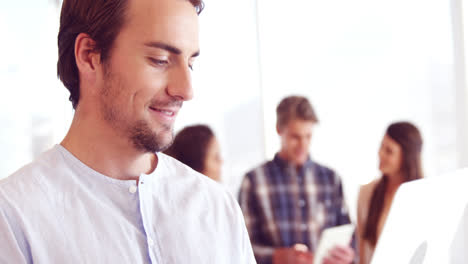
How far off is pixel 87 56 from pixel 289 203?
2.02 metres

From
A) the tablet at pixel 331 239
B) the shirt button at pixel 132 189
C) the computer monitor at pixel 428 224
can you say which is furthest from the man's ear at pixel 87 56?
the tablet at pixel 331 239

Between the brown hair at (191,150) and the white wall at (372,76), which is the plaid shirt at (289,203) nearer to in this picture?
the brown hair at (191,150)

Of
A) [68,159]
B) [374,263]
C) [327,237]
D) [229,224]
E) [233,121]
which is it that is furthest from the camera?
[233,121]

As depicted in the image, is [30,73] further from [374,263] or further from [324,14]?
[374,263]

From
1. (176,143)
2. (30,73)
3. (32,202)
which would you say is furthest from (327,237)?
(30,73)

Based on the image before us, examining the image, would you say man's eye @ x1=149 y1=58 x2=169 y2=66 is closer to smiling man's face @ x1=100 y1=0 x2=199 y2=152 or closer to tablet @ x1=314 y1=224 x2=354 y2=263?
smiling man's face @ x1=100 y1=0 x2=199 y2=152

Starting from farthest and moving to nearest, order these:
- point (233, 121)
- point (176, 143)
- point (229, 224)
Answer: point (233, 121), point (176, 143), point (229, 224)

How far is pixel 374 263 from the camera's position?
3.09ft

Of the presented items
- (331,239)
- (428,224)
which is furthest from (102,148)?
(331,239)

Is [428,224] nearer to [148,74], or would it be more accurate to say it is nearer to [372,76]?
[148,74]

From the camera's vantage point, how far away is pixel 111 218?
1079 mm

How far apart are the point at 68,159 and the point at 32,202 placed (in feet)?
0.42

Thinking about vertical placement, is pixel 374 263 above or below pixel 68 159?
below

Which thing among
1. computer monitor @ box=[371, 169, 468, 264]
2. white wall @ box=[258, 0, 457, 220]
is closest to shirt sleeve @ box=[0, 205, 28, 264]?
computer monitor @ box=[371, 169, 468, 264]
